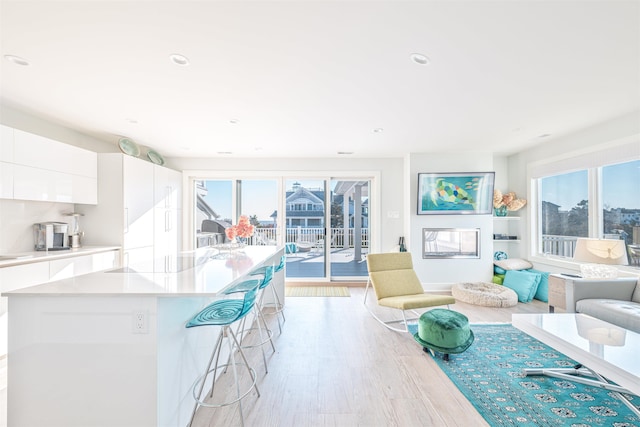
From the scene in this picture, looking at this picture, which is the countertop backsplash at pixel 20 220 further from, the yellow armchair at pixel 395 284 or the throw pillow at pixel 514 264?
the throw pillow at pixel 514 264

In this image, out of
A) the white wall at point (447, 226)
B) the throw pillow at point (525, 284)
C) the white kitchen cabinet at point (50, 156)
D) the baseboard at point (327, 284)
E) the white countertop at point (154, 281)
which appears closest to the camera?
the white countertop at point (154, 281)

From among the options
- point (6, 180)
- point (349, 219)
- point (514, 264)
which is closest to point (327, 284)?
point (349, 219)

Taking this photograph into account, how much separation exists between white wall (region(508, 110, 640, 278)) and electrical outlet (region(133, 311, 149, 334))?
16.3 feet

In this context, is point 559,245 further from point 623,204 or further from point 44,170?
point 44,170

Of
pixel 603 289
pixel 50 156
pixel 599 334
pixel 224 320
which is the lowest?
pixel 599 334

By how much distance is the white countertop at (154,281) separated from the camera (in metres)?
1.46

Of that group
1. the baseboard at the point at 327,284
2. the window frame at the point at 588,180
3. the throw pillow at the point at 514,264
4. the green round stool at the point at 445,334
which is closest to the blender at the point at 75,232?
the baseboard at the point at 327,284

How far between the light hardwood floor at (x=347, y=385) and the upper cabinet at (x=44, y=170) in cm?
283

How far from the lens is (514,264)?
4.79 metres

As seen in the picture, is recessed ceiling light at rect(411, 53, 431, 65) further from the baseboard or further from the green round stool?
the baseboard

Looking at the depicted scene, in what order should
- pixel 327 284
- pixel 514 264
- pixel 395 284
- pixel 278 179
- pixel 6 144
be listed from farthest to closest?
pixel 278 179 < pixel 327 284 < pixel 514 264 < pixel 395 284 < pixel 6 144

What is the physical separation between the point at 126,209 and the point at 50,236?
2.72 ft

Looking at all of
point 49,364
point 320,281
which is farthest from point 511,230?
point 49,364

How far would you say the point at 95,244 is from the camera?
3.82 m
